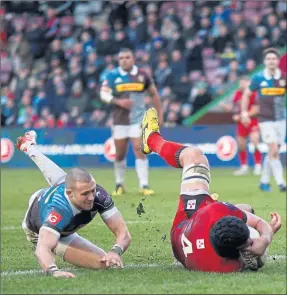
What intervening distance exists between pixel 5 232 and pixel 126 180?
29.3 ft

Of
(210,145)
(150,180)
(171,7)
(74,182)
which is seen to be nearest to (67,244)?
(74,182)

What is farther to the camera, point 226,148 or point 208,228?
point 226,148

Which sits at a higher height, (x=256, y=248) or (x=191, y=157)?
(x=191, y=157)

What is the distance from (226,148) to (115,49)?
15.7 ft

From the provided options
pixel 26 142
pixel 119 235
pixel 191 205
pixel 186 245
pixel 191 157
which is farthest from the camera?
pixel 26 142

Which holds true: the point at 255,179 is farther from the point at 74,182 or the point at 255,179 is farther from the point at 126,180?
the point at 74,182

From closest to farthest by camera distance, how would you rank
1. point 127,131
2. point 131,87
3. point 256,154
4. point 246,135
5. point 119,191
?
point 119,191 → point 131,87 → point 127,131 → point 256,154 → point 246,135

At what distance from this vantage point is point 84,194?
7.32 m

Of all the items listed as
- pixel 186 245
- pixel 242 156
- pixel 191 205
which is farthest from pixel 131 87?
pixel 186 245

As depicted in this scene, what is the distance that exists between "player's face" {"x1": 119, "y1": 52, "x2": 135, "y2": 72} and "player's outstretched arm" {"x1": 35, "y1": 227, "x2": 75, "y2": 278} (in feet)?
29.0

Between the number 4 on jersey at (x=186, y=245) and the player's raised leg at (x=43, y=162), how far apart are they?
1390mm

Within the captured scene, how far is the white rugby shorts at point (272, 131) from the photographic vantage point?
1672 cm

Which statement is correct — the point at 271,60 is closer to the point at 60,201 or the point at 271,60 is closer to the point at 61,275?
the point at 60,201

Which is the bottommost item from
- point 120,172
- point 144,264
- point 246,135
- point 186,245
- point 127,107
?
point 246,135
